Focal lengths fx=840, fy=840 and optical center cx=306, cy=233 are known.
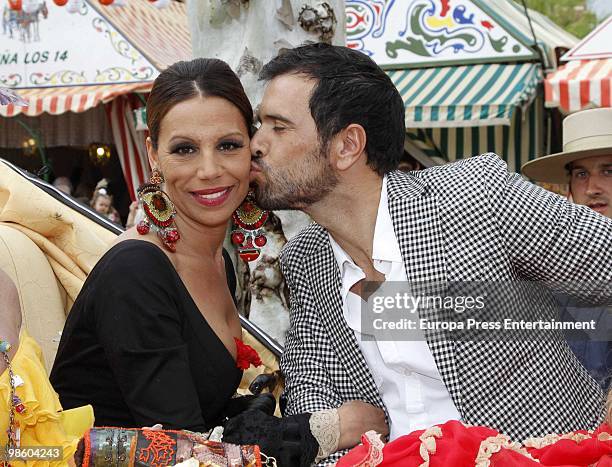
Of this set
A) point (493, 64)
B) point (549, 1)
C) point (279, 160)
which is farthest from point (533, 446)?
point (549, 1)

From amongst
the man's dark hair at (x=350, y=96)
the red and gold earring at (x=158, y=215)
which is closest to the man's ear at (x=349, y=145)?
the man's dark hair at (x=350, y=96)

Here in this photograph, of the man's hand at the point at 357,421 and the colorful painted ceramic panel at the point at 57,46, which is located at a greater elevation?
the colorful painted ceramic panel at the point at 57,46

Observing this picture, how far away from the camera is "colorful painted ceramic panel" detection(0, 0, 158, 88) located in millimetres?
9734

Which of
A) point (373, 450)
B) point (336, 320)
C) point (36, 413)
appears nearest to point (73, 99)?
point (336, 320)

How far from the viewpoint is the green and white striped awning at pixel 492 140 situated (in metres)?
9.68

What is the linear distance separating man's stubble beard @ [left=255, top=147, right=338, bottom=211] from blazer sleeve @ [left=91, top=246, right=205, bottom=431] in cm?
51

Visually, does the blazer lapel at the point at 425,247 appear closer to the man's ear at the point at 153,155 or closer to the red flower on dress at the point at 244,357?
the red flower on dress at the point at 244,357

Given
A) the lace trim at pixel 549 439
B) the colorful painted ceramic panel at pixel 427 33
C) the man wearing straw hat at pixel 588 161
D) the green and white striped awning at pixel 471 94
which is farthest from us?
the colorful painted ceramic panel at pixel 427 33

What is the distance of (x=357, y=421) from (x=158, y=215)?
2.78 ft

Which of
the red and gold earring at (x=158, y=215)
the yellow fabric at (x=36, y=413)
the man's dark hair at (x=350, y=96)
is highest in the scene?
the man's dark hair at (x=350, y=96)

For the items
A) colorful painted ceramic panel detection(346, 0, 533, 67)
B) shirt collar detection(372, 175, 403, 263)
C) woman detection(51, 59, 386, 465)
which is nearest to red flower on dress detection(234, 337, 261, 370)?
woman detection(51, 59, 386, 465)

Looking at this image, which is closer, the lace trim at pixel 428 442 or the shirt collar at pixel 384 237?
the lace trim at pixel 428 442

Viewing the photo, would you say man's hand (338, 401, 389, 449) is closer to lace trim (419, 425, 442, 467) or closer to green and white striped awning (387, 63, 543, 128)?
lace trim (419, 425, 442, 467)

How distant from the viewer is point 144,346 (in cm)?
226
